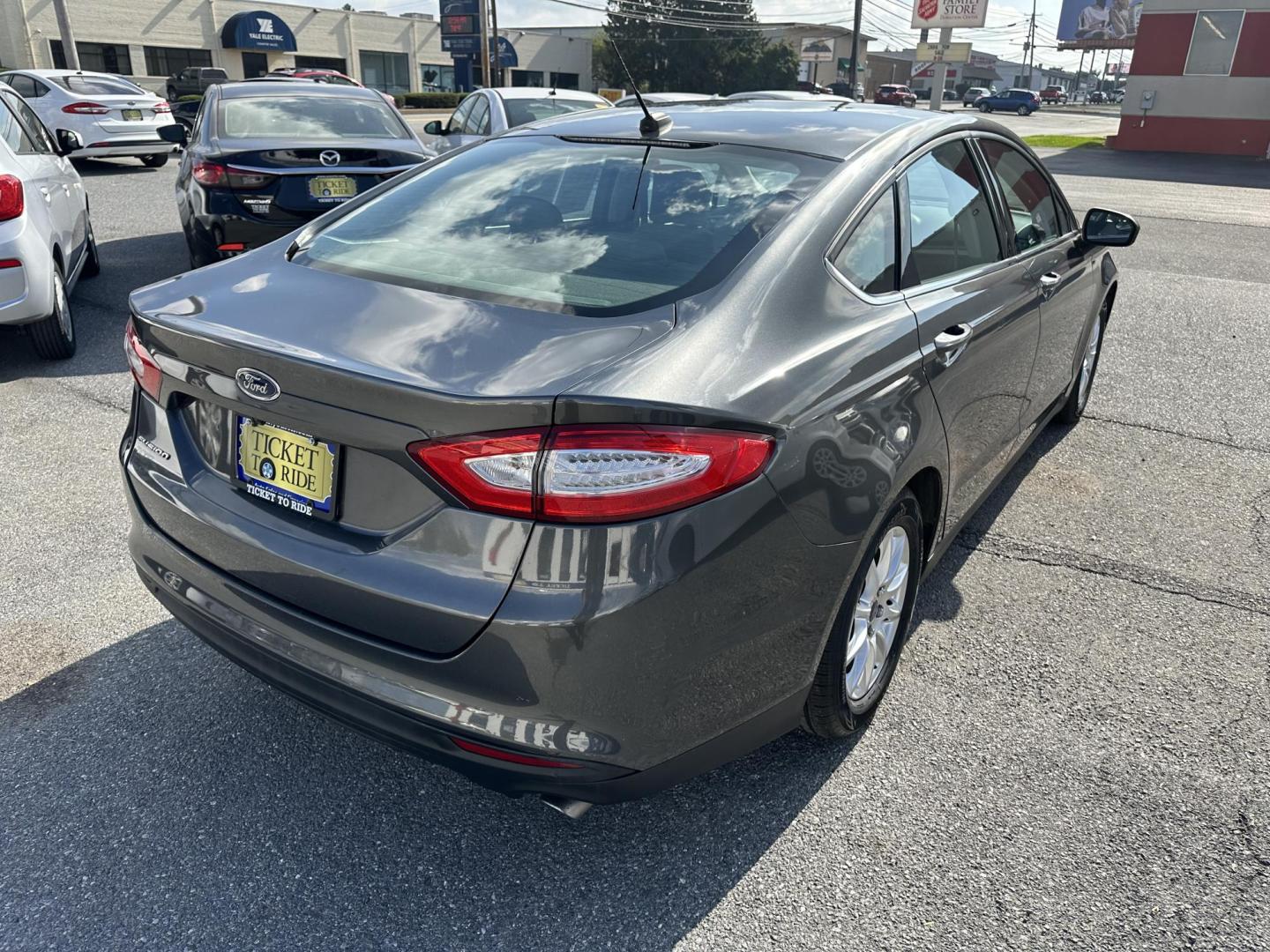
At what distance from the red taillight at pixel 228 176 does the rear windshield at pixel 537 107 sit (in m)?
3.99

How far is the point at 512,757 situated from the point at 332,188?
18.9ft

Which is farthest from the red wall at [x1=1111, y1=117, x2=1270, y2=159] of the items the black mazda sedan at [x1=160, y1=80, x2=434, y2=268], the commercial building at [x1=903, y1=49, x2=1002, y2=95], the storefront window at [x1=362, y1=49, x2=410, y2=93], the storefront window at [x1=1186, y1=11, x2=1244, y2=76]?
the commercial building at [x1=903, y1=49, x2=1002, y2=95]

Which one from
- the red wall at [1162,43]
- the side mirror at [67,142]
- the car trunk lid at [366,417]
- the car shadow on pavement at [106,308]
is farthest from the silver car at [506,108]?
the red wall at [1162,43]

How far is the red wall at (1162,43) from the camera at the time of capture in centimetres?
2831

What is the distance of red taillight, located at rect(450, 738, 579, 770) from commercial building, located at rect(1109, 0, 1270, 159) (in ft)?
108

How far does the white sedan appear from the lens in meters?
15.2

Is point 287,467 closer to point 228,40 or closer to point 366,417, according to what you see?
point 366,417

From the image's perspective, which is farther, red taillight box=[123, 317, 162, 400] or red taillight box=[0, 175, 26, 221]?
red taillight box=[0, 175, 26, 221]

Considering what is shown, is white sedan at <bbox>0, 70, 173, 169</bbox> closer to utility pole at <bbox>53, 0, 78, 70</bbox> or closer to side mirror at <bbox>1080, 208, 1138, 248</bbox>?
side mirror at <bbox>1080, 208, 1138, 248</bbox>

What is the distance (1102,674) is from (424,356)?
2.38 meters

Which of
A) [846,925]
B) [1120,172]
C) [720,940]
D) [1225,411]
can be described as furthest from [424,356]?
[1120,172]

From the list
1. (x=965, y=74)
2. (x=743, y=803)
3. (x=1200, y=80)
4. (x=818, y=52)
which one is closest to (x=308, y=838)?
(x=743, y=803)

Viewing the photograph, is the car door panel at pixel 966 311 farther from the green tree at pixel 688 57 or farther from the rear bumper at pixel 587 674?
the green tree at pixel 688 57

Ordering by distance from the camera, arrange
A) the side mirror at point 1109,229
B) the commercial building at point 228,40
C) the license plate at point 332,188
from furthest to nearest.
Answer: the commercial building at point 228,40, the license plate at point 332,188, the side mirror at point 1109,229
